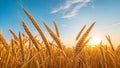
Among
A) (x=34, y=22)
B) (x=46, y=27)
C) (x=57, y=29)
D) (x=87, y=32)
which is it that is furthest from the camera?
(x=57, y=29)

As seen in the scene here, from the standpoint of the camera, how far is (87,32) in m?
1.87

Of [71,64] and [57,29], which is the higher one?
[57,29]

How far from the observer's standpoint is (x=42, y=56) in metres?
2.07

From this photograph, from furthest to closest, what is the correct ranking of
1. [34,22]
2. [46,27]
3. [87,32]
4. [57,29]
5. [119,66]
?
[57,29] < [119,66] < [87,32] < [46,27] < [34,22]

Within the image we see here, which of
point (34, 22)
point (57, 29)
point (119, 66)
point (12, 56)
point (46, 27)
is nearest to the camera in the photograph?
point (34, 22)

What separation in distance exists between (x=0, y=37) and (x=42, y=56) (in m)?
0.44

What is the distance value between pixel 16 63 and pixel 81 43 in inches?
25.6

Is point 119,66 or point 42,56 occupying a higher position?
point 42,56

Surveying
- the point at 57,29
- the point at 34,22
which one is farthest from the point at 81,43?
the point at 57,29

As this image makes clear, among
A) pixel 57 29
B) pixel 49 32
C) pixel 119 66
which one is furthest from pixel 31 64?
pixel 119 66

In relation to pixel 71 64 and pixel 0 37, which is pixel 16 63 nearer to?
pixel 0 37

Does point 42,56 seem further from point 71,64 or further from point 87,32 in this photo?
point 87,32

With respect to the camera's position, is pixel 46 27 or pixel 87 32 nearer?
pixel 46 27

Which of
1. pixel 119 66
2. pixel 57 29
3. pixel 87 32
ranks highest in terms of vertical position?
pixel 57 29
